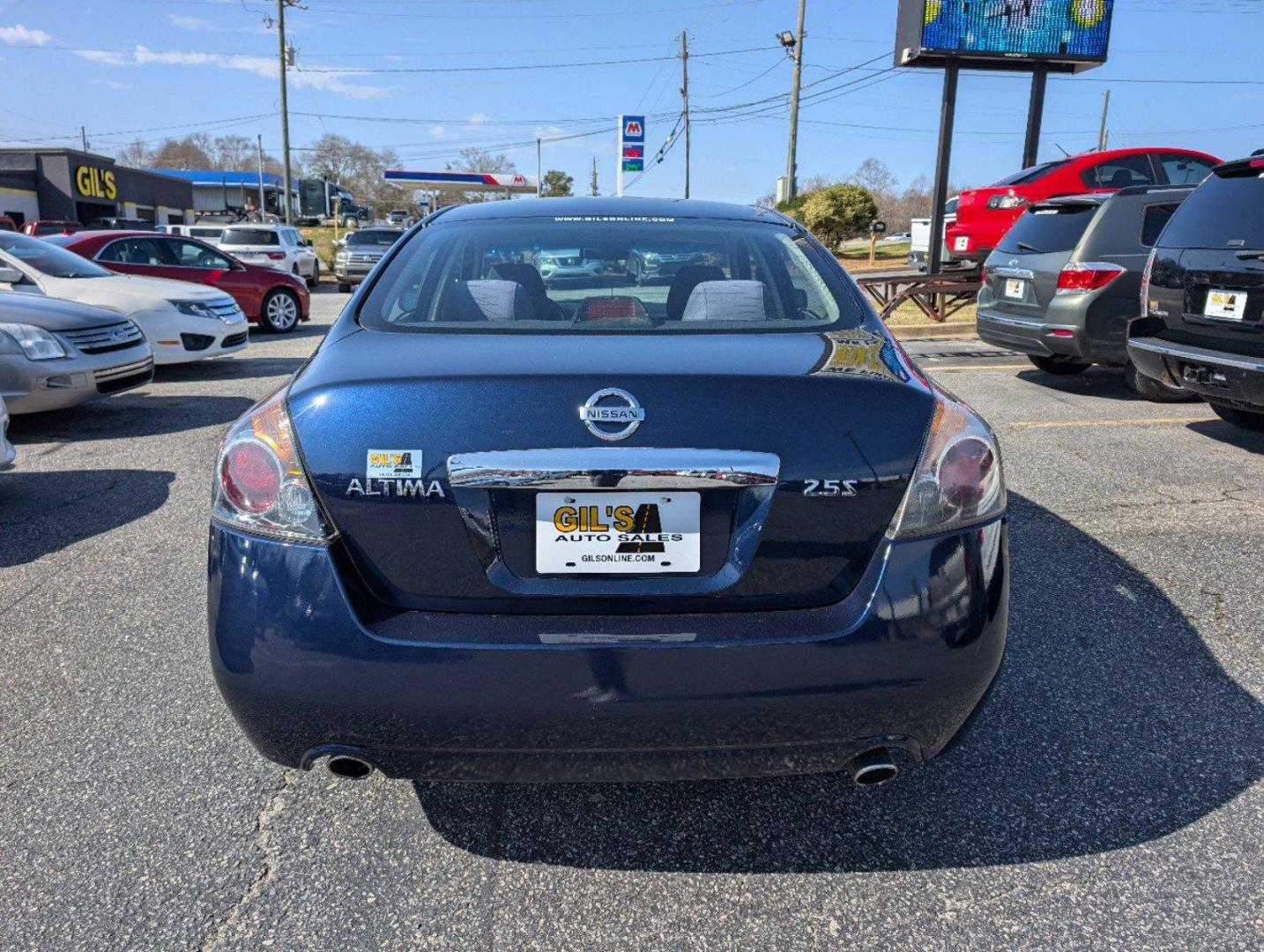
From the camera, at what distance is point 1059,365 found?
9.34m

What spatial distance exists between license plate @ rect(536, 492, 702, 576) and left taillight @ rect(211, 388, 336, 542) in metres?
0.45

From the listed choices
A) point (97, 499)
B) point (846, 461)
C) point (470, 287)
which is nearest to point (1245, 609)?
point (846, 461)

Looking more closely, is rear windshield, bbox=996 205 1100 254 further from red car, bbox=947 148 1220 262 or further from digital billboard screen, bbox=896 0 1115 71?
digital billboard screen, bbox=896 0 1115 71

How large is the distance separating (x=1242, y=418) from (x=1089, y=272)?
1.72 meters

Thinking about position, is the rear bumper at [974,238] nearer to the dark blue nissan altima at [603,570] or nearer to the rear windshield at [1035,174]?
the rear windshield at [1035,174]

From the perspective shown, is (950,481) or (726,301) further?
(726,301)

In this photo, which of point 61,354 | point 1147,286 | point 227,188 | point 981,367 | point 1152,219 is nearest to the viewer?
point 1147,286

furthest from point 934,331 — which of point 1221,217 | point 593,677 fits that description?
point 593,677

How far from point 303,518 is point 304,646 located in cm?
26

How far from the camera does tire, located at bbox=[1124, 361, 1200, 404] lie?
7.02m

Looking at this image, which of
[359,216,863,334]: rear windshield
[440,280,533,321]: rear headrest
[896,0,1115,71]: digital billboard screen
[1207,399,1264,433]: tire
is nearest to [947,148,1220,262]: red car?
[896,0,1115,71]: digital billboard screen

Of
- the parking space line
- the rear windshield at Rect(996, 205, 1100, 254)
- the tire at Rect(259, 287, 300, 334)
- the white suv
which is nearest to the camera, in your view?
the rear windshield at Rect(996, 205, 1100, 254)

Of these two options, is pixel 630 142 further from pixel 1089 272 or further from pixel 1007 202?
pixel 1089 272

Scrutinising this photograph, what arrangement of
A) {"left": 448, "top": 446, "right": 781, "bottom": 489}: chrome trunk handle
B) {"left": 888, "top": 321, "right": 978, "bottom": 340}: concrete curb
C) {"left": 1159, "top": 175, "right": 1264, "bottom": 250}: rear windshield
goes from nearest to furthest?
{"left": 448, "top": 446, "right": 781, "bottom": 489}: chrome trunk handle < {"left": 1159, "top": 175, "right": 1264, "bottom": 250}: rear windshield < {"left": 888, "top": 321, "right": 978, "bottom": 340}: concrete curb
